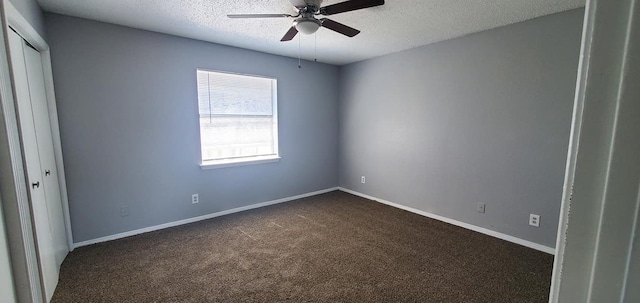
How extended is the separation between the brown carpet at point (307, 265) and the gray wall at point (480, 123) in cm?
47

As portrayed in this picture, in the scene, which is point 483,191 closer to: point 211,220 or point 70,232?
point 211,220

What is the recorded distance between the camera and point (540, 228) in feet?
9.11

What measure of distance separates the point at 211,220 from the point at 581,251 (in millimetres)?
3782

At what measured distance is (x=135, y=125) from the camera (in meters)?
3.04

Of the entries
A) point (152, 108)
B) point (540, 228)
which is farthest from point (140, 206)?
point (540, 228)

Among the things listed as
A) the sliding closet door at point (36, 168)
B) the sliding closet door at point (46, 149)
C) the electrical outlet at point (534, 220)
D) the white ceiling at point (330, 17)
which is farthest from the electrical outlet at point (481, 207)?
the sliding closet door at point (46, 149)

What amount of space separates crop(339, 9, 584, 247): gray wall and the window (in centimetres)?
164

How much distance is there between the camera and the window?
11.7 feet

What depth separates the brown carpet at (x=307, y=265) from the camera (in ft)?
6.88

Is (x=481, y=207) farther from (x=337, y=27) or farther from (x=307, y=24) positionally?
(x=307, y=24)

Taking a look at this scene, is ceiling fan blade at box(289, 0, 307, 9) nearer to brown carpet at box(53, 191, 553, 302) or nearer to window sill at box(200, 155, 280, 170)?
brown carpet at box(53, 191, 553, 302)

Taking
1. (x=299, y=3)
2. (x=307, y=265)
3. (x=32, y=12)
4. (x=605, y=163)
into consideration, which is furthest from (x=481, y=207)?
(x=32, y=12)

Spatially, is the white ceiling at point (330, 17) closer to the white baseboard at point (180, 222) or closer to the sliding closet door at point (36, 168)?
the sliding closet door at point (36, 168)

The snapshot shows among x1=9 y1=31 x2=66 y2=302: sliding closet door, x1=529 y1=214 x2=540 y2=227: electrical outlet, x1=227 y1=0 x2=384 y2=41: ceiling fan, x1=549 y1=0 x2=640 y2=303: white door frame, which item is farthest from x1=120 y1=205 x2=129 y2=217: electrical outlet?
x1=529 y1=214 x2=540 y2=227: electrical outlet
